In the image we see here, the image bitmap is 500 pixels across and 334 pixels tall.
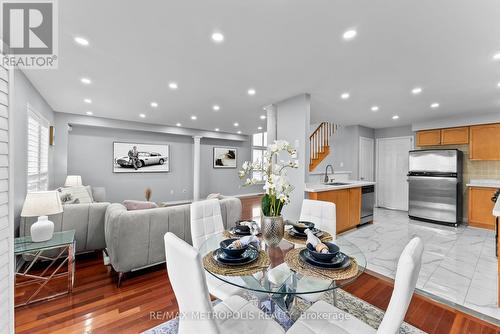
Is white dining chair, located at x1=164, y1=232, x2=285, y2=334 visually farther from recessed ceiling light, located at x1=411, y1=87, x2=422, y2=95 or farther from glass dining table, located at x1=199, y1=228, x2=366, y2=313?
recessed ceiling light, located at x1=411, y1=87, x2=422, y2=95

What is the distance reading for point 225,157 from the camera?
8.16 m

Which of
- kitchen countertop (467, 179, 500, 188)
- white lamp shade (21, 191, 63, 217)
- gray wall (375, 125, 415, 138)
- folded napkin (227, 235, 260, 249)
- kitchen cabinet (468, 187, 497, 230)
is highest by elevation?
gray wall (375, 125, 415, 138)

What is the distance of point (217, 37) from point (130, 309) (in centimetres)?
269

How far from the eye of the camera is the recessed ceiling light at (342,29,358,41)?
187 centimetres

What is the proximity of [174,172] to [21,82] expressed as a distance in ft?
14.8

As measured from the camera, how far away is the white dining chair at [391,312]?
82 centimetres

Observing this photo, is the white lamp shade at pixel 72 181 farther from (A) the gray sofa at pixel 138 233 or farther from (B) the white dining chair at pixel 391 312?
(B) the white dining chair at pixel 391 312

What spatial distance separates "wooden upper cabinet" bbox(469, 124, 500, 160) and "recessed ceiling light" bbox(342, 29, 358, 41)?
16.1ft

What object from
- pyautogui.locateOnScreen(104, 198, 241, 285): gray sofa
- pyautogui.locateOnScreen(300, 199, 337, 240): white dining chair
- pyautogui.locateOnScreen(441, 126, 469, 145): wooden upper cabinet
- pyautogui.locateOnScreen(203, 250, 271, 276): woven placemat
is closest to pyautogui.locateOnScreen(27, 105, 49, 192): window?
pyautogui.locateOnScreen(104, 198, 241, 285): gray sofa

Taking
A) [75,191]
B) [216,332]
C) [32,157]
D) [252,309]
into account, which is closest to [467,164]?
[252,309]

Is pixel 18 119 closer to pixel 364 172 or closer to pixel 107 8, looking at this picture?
pixel 107 8

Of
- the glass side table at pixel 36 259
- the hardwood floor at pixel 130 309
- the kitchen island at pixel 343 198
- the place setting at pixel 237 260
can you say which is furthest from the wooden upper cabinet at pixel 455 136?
the glass side table at pixel 36 259

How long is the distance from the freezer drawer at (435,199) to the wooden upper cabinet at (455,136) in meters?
1.01

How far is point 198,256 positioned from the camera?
808mm
